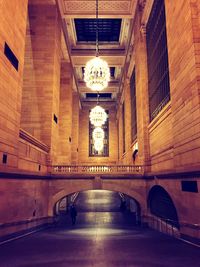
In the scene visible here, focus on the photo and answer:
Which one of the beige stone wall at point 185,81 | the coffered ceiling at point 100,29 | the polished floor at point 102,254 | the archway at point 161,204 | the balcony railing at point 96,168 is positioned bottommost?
the polished floor at point 102,254

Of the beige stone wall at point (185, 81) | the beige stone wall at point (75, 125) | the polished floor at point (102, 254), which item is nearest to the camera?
the polished floor at point (102, 254)

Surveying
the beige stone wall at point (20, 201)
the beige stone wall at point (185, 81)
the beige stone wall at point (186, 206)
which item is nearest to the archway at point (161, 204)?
the beige stone wall at point (186, 206)

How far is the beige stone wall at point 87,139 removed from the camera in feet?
118

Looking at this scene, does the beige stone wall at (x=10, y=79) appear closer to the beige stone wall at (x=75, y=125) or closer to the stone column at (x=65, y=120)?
the stone column at (x=65, y=120)

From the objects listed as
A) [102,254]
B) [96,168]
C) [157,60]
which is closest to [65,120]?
[96,168]

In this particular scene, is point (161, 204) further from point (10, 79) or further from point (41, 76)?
point (41, 76)

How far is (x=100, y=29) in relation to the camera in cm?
2069

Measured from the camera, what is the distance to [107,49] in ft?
75.8

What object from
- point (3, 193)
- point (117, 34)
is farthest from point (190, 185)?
point (117, 34)

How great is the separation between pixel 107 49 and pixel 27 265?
21212 mm

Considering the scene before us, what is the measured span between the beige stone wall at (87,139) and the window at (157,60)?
21.9 metres

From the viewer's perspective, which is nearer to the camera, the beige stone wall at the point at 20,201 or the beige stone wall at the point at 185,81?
the beige stone wall at the point at 185,81

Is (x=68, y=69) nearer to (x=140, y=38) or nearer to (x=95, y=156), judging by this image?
(x=140, y=38)

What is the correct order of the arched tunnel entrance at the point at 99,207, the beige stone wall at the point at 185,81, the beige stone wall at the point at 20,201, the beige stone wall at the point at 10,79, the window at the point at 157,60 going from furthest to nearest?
1. the arched tunnel entrance at the point at 99,207
2. the window at the point at 157,60
3. the beige stone wall at the point at 20,201
4. the beige stone wall at the point at 10,79
5. the beige stone wall at the point at 185,81
